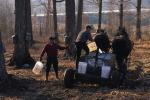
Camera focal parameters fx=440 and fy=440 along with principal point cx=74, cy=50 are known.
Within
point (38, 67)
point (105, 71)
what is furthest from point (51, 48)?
point (105, 71)

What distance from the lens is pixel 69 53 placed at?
23.1 meters

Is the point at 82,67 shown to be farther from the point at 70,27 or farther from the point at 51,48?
the point at 70,27

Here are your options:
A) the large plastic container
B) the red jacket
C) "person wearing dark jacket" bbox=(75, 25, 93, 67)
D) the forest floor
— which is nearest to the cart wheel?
the forest floor

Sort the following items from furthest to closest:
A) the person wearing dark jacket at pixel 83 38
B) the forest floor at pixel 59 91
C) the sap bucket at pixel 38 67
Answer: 1. the sap bucket at pixel 38 67
2. the person wearing dark jacket at pixel 83 38
3. the forest floor at pixel 59 91

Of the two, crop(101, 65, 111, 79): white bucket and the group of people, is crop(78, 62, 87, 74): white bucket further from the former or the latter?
the group of people

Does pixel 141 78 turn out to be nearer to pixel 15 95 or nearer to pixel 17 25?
pixel 15 95

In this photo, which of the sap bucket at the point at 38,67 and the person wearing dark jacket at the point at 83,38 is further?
the sap bucket at the point at 38,67

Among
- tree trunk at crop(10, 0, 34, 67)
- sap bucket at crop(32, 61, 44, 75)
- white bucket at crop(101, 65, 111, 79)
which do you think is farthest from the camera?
tree trunk at crop(10, 0, 34, 67)

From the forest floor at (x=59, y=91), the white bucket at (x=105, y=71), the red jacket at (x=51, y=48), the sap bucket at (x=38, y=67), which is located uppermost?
the red jacket at (x=51, y=48)

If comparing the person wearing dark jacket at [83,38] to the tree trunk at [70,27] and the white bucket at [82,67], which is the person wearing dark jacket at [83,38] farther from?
the tree trunk at [70,27]

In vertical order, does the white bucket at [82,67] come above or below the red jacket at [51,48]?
below

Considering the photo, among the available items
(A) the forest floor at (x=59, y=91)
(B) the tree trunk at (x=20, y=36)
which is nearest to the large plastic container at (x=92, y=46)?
(A) the forest floor at (x=59, y=91)

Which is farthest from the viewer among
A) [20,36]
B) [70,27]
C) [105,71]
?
[70,27]

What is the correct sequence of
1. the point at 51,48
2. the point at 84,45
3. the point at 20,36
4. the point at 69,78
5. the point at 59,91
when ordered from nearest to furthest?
the point at 59,91
the point at 69,78
the point at 51,48
the point at 84,45
the point at 20,36
